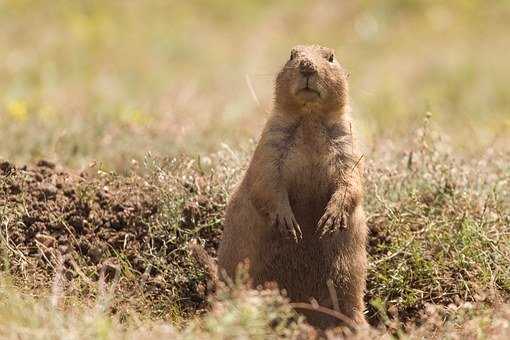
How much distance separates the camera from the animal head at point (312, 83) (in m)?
5.26

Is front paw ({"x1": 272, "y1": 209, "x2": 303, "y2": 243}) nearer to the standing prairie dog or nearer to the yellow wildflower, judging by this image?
the standing prairie dog

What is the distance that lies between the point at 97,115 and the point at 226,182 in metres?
2.48

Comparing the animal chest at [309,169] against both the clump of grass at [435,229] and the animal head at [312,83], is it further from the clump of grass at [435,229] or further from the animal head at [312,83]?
the clump of grass at [435,229]

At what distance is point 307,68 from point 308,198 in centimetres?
64

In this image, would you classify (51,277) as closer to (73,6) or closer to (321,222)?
(321,222)

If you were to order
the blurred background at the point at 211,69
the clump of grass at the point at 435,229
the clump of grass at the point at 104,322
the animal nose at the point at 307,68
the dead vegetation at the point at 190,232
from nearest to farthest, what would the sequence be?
the clump of grass at the point at 104,322, the animal nose at the point at 307,68, the dead vegetation at the point at 190,232, the clump of grass at the point at 435,229, the blurred background at the point at 211,69

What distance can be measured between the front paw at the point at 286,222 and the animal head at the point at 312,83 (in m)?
0.56

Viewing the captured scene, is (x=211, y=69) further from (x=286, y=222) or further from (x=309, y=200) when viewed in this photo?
(x=286, y=222)

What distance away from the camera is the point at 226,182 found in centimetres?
627

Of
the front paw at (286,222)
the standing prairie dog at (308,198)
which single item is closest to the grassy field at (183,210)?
the standing prairie dog at (308,198)

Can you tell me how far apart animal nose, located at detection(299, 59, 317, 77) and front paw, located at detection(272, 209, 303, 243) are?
0.67 m

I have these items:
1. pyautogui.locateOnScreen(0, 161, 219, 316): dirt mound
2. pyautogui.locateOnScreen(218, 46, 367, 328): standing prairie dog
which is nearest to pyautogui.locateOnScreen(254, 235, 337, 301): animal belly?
pyautogui.locateOnScreen(218, 46, 367, 328): standing prairie dog

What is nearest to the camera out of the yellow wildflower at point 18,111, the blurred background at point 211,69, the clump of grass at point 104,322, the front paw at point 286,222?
the clump of grass at point 104,322

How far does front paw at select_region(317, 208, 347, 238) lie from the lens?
16.8 feet
